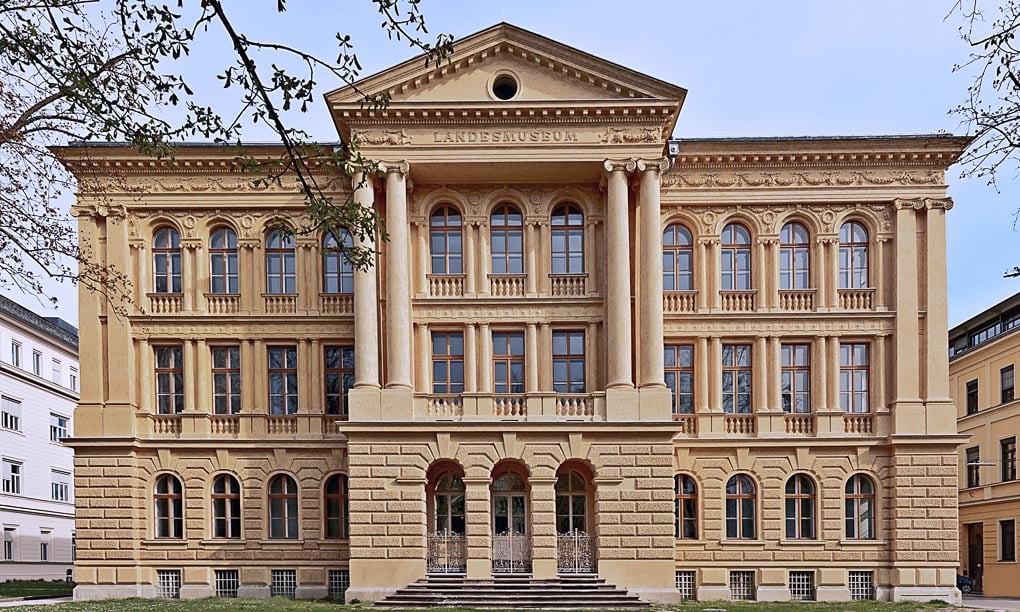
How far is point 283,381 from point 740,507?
48.1 feet

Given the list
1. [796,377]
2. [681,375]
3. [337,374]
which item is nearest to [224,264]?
[337,374]

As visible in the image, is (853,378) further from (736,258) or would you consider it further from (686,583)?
(686,583)

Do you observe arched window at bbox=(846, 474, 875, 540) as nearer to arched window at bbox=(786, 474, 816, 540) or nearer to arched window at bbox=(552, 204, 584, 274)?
arched window at bbox=(786, 474, 816, 540)

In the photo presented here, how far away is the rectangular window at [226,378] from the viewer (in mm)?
29688

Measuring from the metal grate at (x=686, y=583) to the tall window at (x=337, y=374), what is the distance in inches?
459

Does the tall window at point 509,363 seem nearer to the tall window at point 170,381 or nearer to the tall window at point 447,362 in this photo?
the tall window at point 447,362

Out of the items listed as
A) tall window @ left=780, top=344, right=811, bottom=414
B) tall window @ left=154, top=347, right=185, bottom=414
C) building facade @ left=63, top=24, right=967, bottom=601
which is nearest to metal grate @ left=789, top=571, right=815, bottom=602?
building facade @ left=63, top=24, right=967, bottom=601

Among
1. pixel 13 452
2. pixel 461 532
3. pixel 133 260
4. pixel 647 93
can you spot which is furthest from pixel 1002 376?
pixel 13 452

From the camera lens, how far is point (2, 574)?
138 feet

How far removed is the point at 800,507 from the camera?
2873 centimetres

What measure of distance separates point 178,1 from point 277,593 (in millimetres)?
24874

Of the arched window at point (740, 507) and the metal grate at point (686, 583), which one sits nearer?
the metal grate at point (686, 583)

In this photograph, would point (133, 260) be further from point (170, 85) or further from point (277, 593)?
point (170, 85)

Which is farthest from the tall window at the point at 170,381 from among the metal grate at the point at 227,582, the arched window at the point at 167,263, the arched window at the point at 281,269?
the metal grate at the point at 227,582
